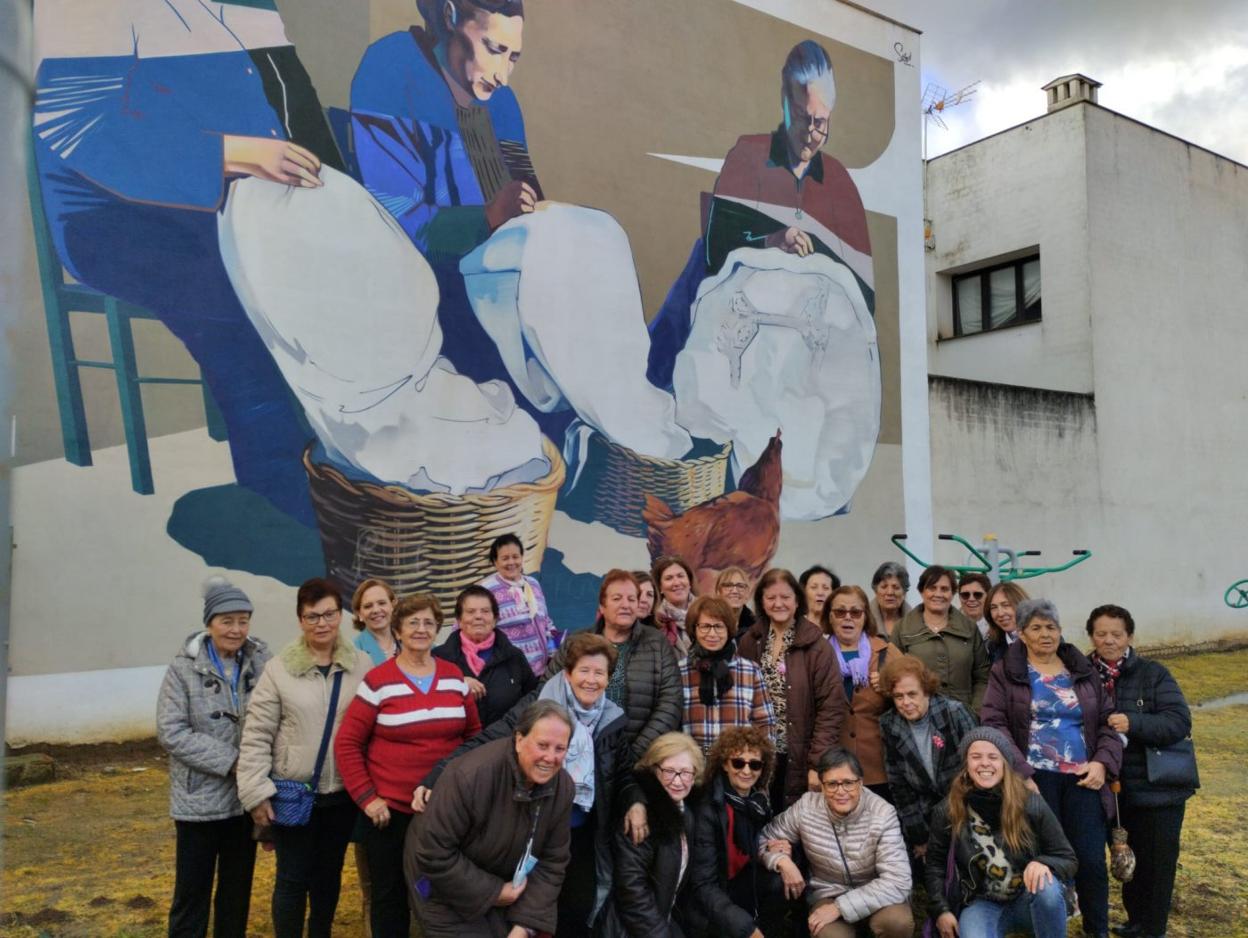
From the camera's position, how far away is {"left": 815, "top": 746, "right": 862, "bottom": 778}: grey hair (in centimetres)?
416

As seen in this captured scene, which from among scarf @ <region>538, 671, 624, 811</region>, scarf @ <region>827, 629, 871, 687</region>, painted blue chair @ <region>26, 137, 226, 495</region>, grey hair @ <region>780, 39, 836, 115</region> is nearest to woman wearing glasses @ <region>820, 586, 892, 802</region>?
scarf @ <region>827, 629, 871, 687</region>

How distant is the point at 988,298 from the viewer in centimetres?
1864

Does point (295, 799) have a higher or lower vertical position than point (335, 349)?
lower

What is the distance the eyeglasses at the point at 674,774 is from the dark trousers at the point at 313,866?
1.25m

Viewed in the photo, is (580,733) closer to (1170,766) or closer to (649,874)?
(649,874)

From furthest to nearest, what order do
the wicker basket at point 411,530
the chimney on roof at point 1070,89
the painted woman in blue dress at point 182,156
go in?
the chimney on roof at point 1070,89
the wicker basket at point 411,530
the painted woman in blue dress at point 182,156

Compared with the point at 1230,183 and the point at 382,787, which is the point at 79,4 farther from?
the point at 1230,183

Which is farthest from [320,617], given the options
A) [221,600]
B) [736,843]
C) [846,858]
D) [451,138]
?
[451,138]

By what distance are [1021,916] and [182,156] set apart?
26.3 ft

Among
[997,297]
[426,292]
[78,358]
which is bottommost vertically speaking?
[78,358]

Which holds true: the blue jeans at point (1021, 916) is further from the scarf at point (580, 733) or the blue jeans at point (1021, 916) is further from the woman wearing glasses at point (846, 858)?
the scarf at point (580, 733)

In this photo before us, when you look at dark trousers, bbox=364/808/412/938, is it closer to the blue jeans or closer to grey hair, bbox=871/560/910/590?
the blue jeans

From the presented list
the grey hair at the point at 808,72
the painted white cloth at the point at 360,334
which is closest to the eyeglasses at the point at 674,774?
Answer: the painted white cloth at the point at 360,334

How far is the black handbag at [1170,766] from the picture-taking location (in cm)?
464
